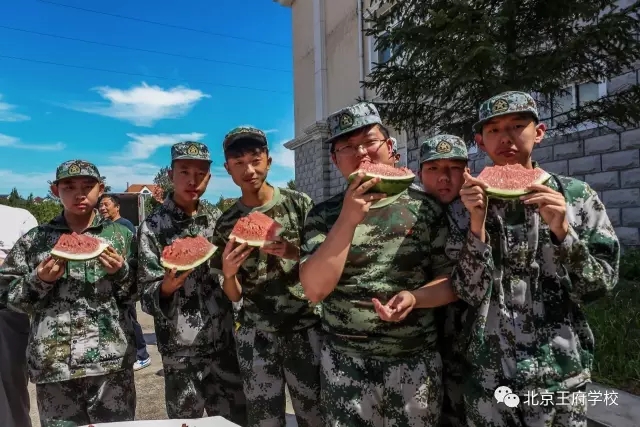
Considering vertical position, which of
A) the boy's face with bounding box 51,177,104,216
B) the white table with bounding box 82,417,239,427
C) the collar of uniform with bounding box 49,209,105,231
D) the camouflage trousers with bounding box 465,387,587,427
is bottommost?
the white table with bounding box 82,417,239,427

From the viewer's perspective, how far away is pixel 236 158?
312 cm

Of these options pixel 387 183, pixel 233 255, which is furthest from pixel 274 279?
pixel 387 183

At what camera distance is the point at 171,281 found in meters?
3.07

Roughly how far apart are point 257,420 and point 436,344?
1.40 meters

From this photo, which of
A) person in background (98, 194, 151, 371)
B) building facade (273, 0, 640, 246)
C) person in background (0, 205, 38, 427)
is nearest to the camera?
person in background (0, 205, 38, 427)

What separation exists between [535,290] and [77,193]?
3.11m

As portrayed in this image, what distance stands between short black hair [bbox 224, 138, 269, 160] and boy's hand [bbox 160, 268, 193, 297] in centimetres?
88

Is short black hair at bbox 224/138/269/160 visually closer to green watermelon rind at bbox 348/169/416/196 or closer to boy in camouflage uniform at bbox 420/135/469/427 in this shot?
green watermelon rind at bbox 348/169/416/196

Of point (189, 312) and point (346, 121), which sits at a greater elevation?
point (346, 121)

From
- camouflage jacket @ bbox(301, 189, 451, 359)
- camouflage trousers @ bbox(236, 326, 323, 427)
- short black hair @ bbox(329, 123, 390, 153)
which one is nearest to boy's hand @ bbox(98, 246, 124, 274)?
camouflage trousers @ bbox(236, 326, 323, 427)

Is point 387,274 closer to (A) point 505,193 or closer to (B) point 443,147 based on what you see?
(A) point 505,193

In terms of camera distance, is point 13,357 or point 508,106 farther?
point 13,357

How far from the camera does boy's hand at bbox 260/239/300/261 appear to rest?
8.87 feet

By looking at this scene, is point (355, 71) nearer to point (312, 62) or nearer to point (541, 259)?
point (312, 62)
